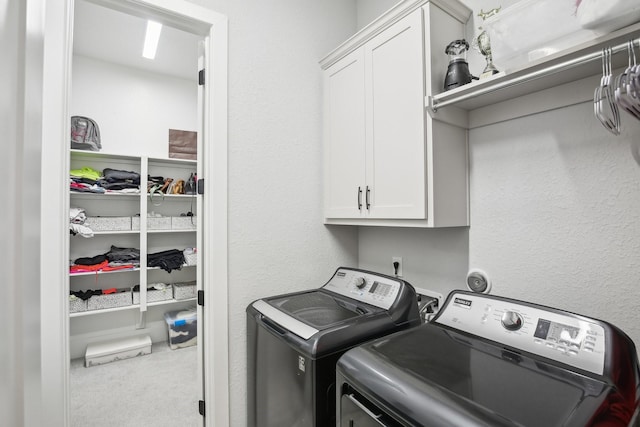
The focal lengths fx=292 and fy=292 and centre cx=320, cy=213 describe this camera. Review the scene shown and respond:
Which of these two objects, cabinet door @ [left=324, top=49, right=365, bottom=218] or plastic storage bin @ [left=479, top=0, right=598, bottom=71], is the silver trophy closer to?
plastic storage bin @ [left=479, top=0, right=598, bottom=71]

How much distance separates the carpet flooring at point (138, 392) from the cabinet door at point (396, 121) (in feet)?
5.11

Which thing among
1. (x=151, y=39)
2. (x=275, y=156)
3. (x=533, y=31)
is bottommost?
(x=275, y=156)

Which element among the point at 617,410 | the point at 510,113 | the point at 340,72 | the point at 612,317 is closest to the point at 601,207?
the point at 612,317

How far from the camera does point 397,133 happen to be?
1414 mm

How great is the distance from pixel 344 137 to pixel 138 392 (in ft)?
8.35

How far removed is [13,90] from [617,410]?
3.72 feet

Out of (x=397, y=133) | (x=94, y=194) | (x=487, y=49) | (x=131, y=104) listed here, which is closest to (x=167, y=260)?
(x=94, y=194)

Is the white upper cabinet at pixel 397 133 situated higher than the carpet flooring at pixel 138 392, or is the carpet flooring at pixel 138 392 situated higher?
the white upper cabinet at pixel 397 133

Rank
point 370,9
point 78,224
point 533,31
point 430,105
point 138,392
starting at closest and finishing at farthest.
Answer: point 533,31 < point 430,105 < point 370,9 < point 138,392 < point 78,224

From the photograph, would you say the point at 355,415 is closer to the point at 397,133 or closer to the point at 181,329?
the point at 397,133

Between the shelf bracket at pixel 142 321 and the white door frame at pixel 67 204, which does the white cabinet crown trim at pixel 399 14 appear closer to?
the white door frame at pixel 67 204

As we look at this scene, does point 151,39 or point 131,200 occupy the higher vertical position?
point 151,39

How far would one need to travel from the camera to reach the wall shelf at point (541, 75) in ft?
2.69

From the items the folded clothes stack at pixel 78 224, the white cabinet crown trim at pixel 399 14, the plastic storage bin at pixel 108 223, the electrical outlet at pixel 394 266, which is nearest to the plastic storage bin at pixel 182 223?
the plastic storage bin at pixel 108 223
